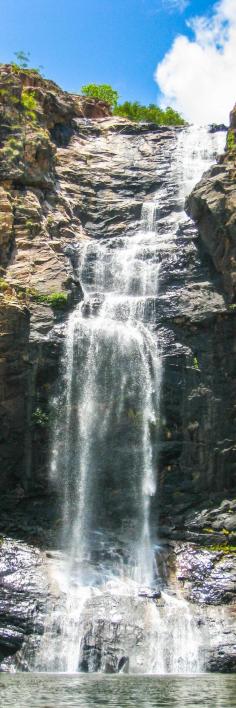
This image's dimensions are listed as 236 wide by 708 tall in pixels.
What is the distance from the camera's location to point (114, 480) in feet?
73.2

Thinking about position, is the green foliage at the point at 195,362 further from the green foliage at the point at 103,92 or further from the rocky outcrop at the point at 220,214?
the green foliage at the point at 103,92

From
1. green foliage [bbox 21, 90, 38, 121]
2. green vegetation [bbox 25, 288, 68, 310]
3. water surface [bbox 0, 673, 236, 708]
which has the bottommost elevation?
water surface [bbox 0, 673, 236, 708]

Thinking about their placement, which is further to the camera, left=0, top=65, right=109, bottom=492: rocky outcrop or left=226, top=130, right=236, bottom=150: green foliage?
left=226, top=130, right=236, bottom=150: green foliage

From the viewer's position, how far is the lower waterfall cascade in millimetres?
16391

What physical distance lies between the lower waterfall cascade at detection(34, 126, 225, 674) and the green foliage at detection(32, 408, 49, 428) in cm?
41

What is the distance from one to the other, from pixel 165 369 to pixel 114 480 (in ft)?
13.9

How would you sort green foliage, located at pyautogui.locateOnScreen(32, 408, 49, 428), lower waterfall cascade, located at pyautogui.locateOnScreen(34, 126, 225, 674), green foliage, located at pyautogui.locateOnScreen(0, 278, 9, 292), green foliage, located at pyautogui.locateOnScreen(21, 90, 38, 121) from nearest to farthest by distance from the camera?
lower waterfall cascade, located at pyautogui.locateOnScreen(34, 126, 225, 674)
green foliage, located at pyautogui.locateOnScreen(32, 408, 49, 428)
green foliage, located at pyautogui.locateOnScreen(0, 278, 9, 292)
green foliage, located at pyautogui.locateOnScreen(21, 90, 38, 121)

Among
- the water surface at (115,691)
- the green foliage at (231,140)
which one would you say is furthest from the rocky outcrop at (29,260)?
the water surface at (115,691)

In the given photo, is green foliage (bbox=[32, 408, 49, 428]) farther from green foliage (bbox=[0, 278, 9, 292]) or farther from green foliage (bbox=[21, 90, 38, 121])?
green foliage (bbox=[21, 90, 38, 121])

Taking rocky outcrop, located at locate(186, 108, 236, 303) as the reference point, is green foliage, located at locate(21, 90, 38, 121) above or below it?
above

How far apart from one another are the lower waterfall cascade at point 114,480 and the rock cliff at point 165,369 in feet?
1.47

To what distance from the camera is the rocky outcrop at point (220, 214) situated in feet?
81.7

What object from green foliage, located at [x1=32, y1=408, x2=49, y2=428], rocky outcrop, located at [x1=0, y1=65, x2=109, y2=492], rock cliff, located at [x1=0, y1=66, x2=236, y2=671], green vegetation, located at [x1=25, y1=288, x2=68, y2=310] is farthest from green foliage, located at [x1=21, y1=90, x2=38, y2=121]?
green foliage, located at [x1=32, y1=408, x2=49, y2=428]

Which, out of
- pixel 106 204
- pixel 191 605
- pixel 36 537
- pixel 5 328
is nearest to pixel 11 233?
pixel 5 328
